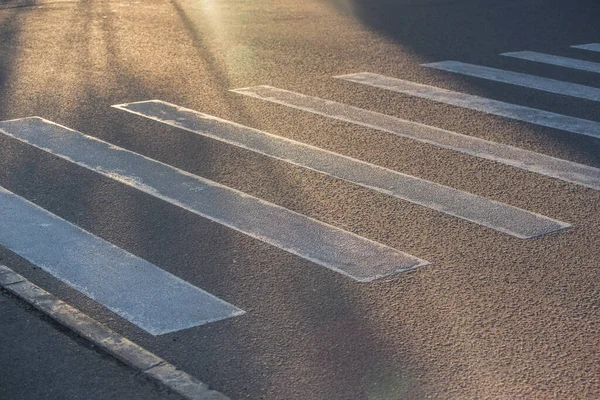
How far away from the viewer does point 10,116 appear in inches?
360

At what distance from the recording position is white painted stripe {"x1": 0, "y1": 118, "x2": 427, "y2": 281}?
5922 millimetres

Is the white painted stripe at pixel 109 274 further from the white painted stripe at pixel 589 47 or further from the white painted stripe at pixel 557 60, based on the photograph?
the white painted stripe at pixel 589 47

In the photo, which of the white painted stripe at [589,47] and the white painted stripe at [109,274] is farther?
the white painted stripe at [589,47]

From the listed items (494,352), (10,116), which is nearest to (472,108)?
(10,116)

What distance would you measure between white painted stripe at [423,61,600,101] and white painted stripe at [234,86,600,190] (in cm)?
197

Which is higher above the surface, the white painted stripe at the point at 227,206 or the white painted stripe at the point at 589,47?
the white painted stripe at the point at 227,206

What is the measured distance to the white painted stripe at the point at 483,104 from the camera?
884cm

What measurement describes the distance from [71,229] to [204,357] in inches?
79.6

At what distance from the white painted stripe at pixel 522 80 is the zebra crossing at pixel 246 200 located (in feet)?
0.14

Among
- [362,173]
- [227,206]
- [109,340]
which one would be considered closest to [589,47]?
[362,173]

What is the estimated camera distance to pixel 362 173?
24.8ft

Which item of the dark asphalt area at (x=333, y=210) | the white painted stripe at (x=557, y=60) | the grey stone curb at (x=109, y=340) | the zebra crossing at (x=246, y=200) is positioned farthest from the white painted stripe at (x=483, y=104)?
the grey stone curb at (x=109, y=340)

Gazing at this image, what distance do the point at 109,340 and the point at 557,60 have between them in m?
8.13

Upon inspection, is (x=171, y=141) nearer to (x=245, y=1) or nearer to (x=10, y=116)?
(x=10, y=116)
